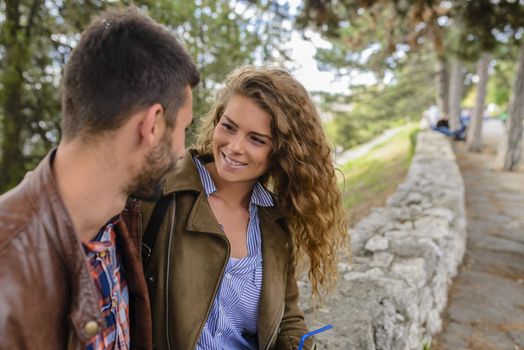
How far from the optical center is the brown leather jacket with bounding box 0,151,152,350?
77cm

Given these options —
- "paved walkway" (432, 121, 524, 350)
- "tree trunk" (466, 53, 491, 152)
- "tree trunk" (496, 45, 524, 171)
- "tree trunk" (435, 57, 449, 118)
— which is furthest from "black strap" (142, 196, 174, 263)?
"tree trunk" (435, 57, 449, 118)

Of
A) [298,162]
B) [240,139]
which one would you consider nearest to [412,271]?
[298,162]

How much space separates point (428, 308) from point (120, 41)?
2.78 m

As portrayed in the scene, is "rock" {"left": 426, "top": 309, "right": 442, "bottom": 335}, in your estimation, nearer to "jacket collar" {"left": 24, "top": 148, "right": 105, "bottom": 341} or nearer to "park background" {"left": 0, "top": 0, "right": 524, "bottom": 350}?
"park background" {"left": 0, "top": 0, "right": 524, "bottom": 350}

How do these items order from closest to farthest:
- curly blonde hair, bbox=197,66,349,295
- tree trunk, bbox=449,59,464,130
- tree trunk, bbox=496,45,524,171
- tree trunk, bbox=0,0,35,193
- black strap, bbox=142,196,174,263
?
black strap, bbox=142,196,174,263 → curly blonde hair, bbox=197,66,349,295 → tree trunk, bbox=0,0,35,193 → tree trunk, bbox=496,45,524,171 → tree trunk, bbox=449,59,464,130

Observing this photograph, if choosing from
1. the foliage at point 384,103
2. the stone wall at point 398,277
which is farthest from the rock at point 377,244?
the foliage at point 384,103

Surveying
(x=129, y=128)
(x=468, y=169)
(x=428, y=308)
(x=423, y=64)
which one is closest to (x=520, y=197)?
(x=468, y=169)

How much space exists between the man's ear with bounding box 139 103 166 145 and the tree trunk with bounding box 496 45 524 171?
953 cm

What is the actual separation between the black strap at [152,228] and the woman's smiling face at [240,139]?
0.31 metres

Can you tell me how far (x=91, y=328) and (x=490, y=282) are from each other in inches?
160

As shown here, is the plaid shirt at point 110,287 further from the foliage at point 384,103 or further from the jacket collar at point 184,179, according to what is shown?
the foliage at point 384,103

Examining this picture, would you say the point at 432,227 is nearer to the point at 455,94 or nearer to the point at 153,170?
the point at 153,170

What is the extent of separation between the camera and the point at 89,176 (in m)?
0.90

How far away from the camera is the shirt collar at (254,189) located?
1.58 meters
